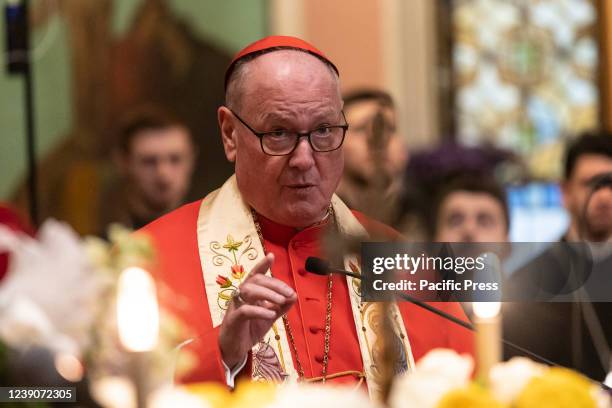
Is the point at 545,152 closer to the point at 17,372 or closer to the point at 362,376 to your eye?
the point at 362,376

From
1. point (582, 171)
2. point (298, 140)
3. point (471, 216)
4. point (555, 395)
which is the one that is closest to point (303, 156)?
point (298, 140)

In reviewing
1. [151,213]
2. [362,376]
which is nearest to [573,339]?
[362,376]

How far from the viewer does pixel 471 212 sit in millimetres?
4230

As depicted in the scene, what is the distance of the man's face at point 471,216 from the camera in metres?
4.14

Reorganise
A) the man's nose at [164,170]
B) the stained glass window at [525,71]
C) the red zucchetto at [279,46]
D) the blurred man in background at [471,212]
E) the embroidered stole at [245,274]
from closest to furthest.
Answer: the embroidered stole at [245,274], the red zucchetto at [279,46], the man's nose at [164,170], the blurred man in background at [471,212], the stained glass window at [525,71]

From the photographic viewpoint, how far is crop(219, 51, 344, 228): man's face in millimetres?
2826

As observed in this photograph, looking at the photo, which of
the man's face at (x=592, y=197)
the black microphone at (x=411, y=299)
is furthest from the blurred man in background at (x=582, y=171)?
the black microphone at (x=411, y=299)

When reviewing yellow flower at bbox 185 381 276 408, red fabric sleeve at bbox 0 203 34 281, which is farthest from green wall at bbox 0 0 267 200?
yellow flower at bbox 185 381 276 408

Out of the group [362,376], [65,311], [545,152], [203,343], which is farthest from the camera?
[545,152]

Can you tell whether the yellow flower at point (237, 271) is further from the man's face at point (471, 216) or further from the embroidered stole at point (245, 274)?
the man's face at point (471, 216)

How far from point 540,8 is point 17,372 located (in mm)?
7817

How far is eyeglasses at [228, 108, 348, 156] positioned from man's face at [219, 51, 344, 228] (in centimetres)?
1

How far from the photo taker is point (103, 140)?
7.36 metres

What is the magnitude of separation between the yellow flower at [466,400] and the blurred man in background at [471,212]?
245cm
